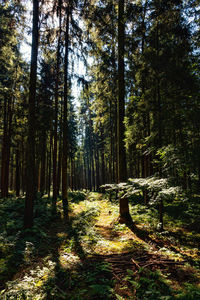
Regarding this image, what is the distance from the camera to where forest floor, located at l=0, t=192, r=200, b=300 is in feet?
10.3

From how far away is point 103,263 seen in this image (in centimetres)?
423

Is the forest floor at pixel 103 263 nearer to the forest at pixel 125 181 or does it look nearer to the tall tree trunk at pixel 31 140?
the forest at pixel 125 181

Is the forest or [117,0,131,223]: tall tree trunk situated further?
[117,0,131,223]: tall tree trunk

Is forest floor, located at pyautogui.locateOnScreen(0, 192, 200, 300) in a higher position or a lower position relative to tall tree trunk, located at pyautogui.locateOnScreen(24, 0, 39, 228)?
lower

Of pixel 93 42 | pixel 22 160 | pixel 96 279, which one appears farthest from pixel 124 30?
pixel 22 160

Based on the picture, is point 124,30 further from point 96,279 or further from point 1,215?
point 1,215

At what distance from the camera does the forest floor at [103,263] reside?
10.3 feet

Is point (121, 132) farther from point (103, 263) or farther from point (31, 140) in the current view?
point (103, 263)

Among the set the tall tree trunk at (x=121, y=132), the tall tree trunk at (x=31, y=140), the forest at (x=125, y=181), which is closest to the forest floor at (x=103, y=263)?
the forest at (x=125, y=181)

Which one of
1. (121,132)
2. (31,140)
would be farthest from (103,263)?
(31,140)

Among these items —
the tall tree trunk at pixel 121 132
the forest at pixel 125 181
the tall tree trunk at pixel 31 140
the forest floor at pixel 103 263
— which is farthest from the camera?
the tall tree trunk at pixel 121 132

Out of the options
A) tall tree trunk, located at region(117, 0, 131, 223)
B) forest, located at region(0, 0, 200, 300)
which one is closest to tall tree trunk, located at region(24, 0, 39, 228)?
forest, located at region(0, 0, 200, 300)

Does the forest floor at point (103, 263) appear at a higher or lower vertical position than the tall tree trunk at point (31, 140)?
lower

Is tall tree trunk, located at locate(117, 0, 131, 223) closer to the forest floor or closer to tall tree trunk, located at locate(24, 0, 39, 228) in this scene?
the forest floor
